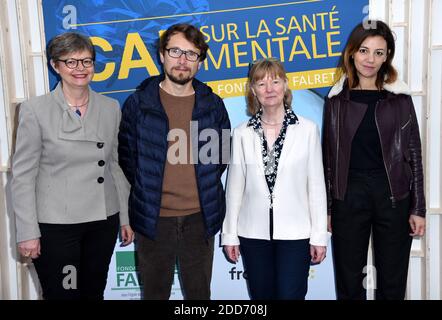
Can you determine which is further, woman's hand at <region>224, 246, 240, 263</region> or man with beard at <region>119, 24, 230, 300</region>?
woman's hand at <region>224, 246, 240, 263</region>

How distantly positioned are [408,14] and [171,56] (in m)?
1.75

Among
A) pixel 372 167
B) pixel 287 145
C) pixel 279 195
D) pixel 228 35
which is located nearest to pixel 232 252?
pixel 279 195

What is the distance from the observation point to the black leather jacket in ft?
8.89

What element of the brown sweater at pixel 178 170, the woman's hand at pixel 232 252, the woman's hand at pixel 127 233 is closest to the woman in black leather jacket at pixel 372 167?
the woman's hand at pixel 232 252

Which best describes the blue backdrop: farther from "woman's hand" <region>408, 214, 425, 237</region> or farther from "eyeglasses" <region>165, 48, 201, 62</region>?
"woman's hand" <region>408, 214, 425, 237</region>

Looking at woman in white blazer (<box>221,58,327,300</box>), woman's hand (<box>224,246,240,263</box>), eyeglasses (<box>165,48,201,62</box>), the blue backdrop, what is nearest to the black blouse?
woman in white blazer (<box>221,58,327,300</box>)

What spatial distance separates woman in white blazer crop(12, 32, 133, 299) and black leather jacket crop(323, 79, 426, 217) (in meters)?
1.33

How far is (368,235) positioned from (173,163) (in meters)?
1.26

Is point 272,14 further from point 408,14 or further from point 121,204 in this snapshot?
point 121,204

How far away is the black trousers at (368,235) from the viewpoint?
2.70 meters

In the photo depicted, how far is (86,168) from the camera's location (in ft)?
8.32

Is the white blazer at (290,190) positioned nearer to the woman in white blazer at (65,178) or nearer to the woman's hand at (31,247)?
the woman in white blazer at (65,178)

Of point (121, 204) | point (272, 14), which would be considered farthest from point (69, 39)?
point (272, 14)

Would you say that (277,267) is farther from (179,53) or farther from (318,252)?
(179,53)
